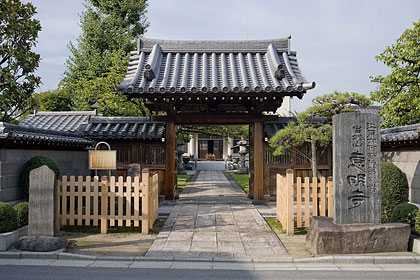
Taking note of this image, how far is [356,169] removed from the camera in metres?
6.83

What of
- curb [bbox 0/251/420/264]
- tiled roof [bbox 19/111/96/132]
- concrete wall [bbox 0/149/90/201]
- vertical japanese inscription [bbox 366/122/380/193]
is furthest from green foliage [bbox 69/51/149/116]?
vertical japanese inscription [bbox 366/122/380/193]

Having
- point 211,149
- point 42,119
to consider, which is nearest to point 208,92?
point 42,119

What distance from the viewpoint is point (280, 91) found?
34.6ft

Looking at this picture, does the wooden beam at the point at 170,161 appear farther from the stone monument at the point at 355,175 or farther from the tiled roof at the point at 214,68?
the stone monument at the point at 355,175

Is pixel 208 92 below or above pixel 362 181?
above

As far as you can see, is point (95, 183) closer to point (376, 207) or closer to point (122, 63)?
point (376, 207)

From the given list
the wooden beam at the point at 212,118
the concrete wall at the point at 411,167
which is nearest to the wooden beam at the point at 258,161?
the wooden beam at the point at 212,118

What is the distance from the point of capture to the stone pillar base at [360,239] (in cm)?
638

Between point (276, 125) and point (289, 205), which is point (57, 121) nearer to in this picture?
point (276, 125)

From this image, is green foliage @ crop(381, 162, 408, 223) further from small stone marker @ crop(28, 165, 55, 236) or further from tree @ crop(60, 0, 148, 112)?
tree @ crop(60, 0, 148, 112)

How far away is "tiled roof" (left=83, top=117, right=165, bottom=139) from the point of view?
1231 centimetres

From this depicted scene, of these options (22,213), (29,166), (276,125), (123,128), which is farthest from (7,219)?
(276,125)

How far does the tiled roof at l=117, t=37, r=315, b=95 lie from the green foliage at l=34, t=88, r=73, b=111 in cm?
1840

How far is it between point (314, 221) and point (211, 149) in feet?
142
